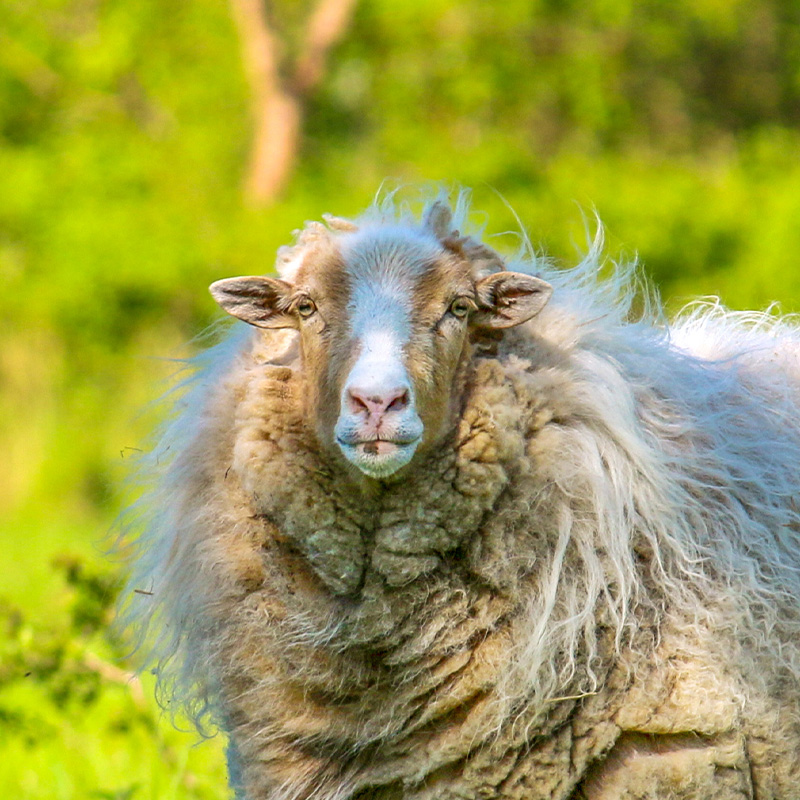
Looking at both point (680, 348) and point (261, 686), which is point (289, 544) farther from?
point (680, 348)

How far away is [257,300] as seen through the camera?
3641 mm

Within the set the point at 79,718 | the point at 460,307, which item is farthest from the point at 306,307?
the point at 79,718

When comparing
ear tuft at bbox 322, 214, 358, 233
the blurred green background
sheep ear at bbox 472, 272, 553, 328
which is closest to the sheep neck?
sheep ear at bbox 472, 272, 553, 328

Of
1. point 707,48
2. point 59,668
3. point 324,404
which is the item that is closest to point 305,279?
point 324,404

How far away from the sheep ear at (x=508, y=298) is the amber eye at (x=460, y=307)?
0.04 metres

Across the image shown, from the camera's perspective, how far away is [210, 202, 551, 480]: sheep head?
3.18m

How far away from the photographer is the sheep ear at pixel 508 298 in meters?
3.51

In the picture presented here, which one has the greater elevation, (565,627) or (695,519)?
(695,519)

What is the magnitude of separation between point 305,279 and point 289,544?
0.73 m

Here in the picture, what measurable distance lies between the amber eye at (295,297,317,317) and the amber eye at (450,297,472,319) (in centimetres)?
37

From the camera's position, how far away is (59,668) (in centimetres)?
511

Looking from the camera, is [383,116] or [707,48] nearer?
[383,116]

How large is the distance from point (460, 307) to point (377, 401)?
1.68 feet

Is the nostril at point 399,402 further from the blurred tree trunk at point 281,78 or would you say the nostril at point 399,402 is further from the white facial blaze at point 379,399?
the blurred tree trunk at point 281,78
